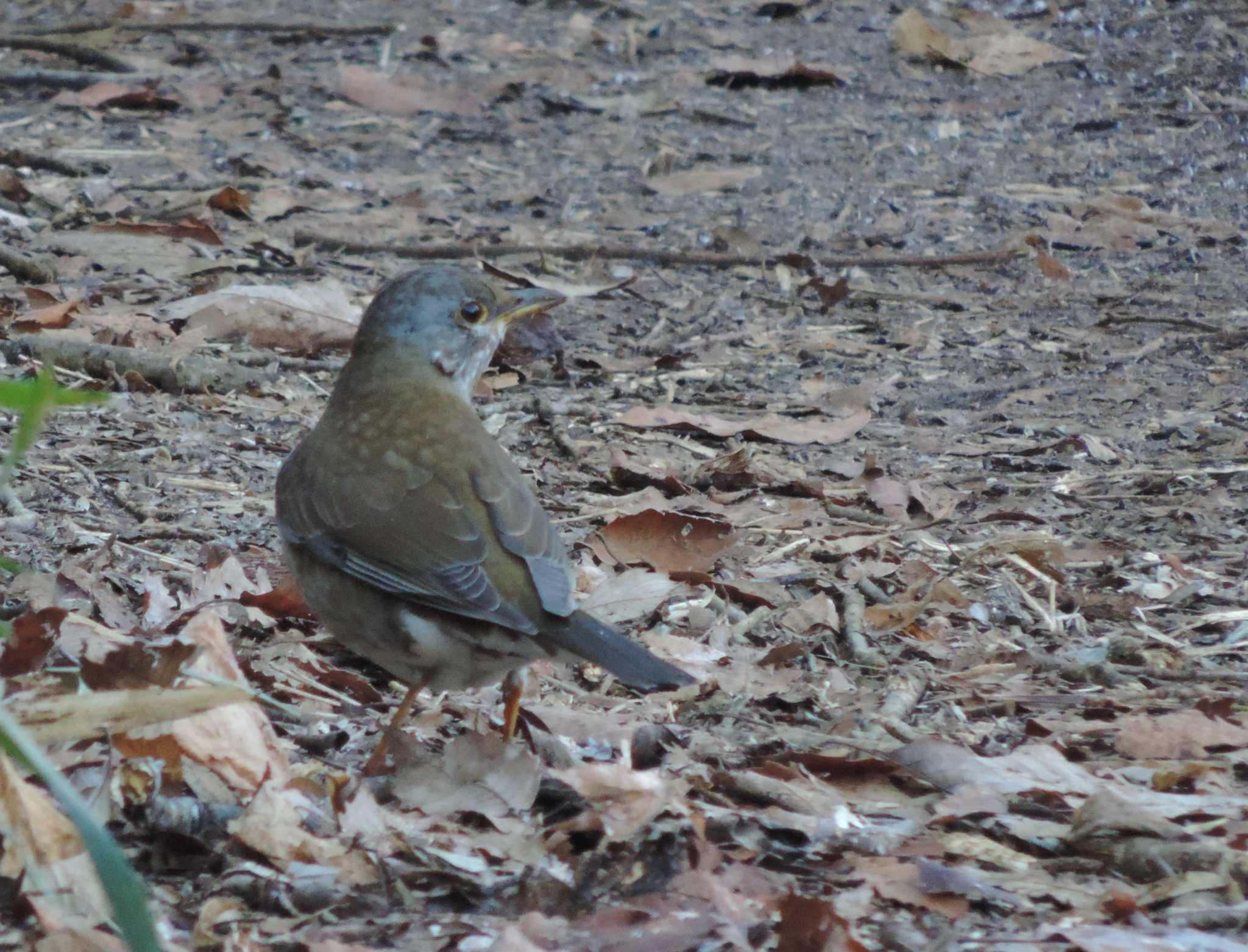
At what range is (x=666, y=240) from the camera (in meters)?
9.38

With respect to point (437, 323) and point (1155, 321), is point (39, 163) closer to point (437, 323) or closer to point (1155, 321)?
point (437, 323)

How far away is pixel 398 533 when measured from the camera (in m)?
4.21

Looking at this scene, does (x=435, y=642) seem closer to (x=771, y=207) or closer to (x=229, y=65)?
(x=771, y=207)

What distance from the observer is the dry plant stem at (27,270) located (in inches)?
293

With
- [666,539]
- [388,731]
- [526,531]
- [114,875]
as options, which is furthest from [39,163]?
[114,875]

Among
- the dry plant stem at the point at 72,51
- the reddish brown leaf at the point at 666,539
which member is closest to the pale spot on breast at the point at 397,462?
the reddish brown leaf at the point at 666,539

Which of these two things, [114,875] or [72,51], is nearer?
[114,875]

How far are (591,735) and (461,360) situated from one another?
1.49 metres

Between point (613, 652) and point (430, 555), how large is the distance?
1.81 feet

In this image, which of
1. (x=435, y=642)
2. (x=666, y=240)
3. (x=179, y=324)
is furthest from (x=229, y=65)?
(x=435, y=642)

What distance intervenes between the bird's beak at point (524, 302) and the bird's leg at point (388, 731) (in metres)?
1.42

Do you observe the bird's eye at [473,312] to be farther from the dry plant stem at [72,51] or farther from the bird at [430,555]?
the dry plant stem at [72,51]

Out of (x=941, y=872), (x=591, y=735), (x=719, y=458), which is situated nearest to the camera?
(x=941, y=872)

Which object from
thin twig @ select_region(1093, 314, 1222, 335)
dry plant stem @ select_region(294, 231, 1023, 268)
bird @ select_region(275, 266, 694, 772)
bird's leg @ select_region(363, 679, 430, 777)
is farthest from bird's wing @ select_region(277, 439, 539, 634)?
thin twig @ select_region(1093, 314, 1222, 335)
